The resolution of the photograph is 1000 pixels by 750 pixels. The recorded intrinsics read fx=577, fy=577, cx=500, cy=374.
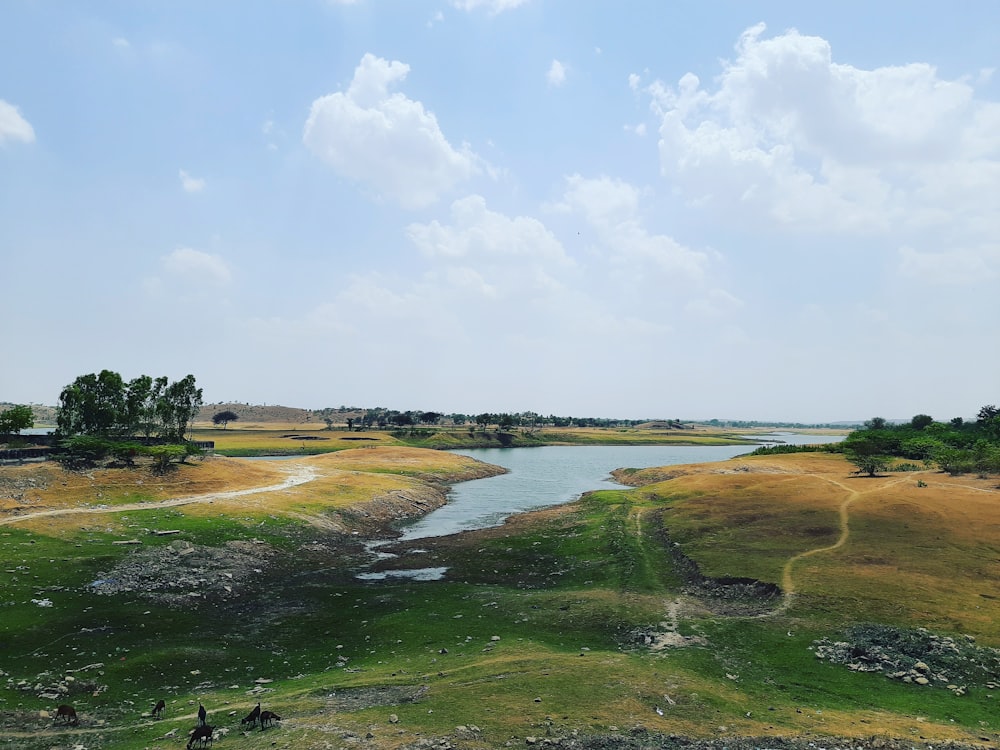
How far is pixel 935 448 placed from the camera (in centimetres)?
9331

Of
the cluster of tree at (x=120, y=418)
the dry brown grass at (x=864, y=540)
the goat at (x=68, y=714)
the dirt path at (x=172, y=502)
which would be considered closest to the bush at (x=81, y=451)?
the cluster of tree at (x=120, y=418)

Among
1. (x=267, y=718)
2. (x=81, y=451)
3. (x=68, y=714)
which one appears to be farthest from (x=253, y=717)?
(x=81, y=451)

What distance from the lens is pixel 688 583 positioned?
3966cm

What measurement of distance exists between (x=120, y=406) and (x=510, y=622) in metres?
70.8

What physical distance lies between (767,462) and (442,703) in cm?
9220

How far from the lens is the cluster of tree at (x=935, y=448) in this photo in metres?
69.8

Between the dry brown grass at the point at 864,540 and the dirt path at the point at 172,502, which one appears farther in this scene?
the dirt path at the point at 172,502

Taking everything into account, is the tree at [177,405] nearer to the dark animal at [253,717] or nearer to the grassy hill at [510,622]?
the grassy hill at [510,622]

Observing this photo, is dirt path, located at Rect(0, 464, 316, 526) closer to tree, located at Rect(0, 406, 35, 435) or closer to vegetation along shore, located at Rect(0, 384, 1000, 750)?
vegetation along shore, located at Rect(0, 384, 1000, 750)

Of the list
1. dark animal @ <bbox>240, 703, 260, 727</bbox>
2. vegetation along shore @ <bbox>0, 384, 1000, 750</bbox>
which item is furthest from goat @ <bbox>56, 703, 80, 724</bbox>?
dark animal @ <bbox>240, 703, 260, 727</bbox>

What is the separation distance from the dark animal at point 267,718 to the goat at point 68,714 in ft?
23.2

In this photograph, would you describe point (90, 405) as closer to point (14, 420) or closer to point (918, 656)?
point (14, 420)

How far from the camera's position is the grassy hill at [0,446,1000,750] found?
20.7m

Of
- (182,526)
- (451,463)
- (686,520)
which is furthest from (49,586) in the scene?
(451,463)
